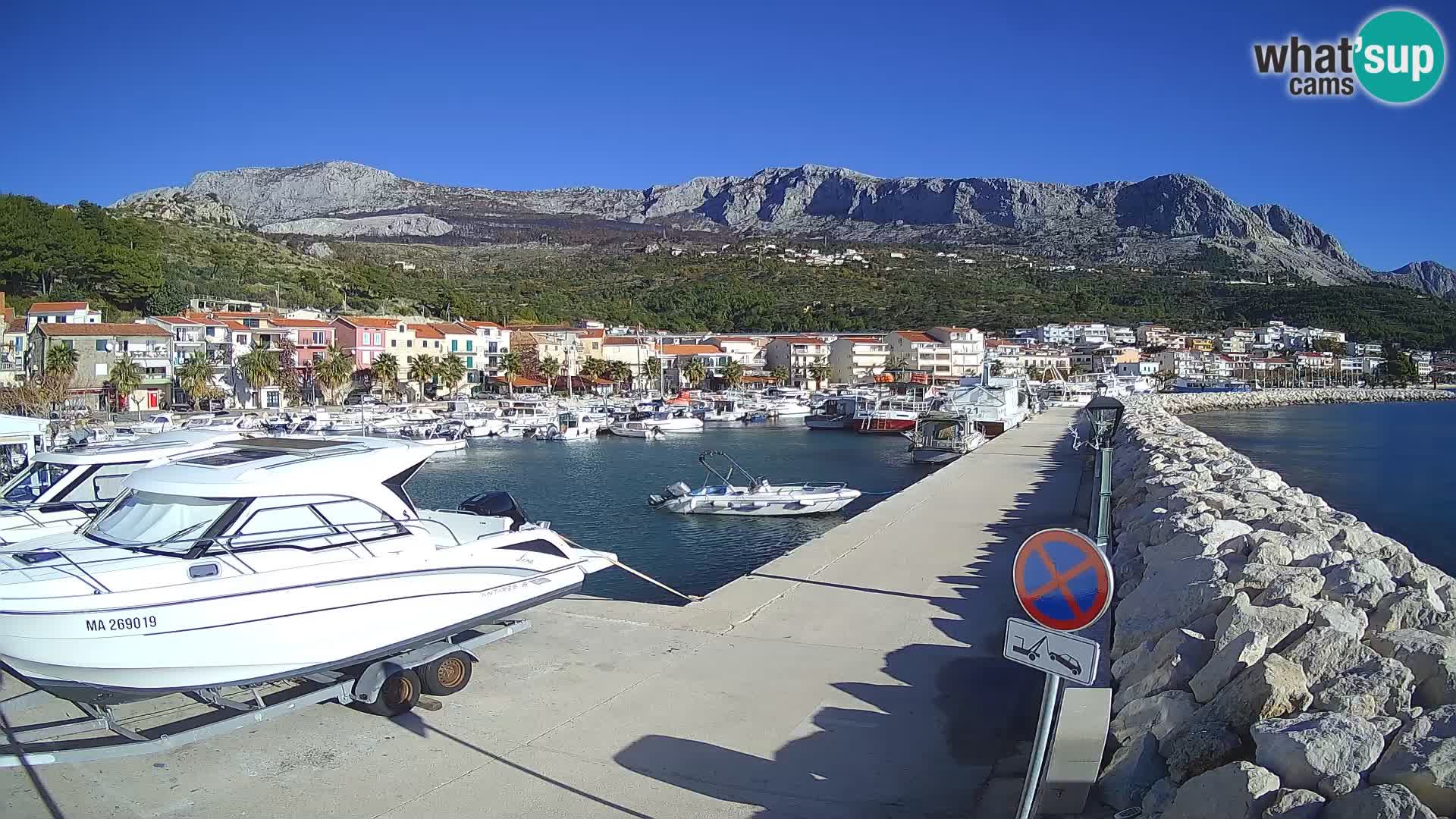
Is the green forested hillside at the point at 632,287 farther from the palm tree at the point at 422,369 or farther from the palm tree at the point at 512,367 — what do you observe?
the palm tree at the point at 512,367

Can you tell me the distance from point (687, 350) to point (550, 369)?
55.9 feet

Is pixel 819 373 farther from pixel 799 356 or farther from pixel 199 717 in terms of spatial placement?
pixel 199 717

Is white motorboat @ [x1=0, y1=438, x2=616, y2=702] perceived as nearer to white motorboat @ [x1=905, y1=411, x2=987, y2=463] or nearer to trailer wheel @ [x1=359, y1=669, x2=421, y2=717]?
trailer wheel @ [x1=359, y1=669, x2=421, y2=717]

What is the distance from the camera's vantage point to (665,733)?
685cm

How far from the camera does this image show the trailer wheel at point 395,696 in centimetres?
724

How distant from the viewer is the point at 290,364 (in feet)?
239

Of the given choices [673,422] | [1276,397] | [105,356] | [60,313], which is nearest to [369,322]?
[105,356]

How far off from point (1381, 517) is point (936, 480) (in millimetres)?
14996

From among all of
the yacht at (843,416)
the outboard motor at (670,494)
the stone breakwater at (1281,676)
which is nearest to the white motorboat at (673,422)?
the yacht at (843,416)

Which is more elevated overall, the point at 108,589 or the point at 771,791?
the point at 108,589

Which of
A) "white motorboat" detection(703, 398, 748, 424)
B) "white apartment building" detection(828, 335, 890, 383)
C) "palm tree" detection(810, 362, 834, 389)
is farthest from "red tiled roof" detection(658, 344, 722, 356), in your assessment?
"white motorboat" detection(703, 398, 748, 424)

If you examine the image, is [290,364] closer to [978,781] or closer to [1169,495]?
[1169,495]

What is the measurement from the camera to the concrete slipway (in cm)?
589

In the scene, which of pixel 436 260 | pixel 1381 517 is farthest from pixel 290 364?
pixel 436 260
